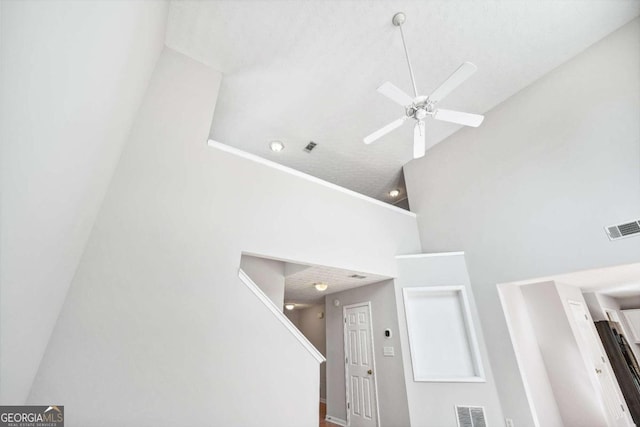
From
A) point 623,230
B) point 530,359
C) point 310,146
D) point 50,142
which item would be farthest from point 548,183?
point 50,142

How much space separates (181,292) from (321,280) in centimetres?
253

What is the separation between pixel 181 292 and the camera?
249cm

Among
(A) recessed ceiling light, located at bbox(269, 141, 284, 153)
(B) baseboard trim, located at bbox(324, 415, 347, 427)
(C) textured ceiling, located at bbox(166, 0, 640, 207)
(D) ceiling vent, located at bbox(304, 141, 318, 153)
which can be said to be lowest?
(B) baseboard trim, located at bbox(324, 415, 347, 427)

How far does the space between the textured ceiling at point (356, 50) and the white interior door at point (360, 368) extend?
355cm

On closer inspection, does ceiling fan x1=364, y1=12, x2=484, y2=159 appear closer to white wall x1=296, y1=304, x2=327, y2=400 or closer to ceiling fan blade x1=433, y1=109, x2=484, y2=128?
ceiling fan blade x1=433, y1=109, x2=484, y2=128

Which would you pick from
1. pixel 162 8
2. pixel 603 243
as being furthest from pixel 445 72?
pixel 162 8

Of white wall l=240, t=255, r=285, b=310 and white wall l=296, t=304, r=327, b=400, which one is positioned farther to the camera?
white wall l=296, t=304, r=327, b=400

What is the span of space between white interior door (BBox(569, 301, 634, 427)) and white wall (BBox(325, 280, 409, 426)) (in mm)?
3079

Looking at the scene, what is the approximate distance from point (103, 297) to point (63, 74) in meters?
1.72

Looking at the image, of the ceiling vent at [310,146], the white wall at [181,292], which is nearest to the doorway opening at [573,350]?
the white wall at [181,292]

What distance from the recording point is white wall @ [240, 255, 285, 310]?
3.94 m

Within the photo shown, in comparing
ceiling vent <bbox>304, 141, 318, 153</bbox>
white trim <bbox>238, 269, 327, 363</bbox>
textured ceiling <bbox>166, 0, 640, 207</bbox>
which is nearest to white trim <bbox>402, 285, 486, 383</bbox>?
white trim <bbox>238, 269, 327, 363</bbox>

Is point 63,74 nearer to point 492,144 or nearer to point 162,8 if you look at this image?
point 162,8

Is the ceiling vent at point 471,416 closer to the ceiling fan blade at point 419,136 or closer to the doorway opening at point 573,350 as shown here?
the doorway opening at point 573,350
